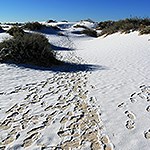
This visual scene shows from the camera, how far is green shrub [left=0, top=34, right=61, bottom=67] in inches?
506

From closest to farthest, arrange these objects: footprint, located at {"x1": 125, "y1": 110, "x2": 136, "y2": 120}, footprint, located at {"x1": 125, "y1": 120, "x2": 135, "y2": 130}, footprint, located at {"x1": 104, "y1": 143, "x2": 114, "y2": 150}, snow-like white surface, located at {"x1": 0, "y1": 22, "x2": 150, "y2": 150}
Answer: footprint, located at {"x1": 104, "y1": 143, "x2": 114, "y2": 150} → snow-like white surface, located at {"x1": 0, "y1": 22, "x2": 150, "y2": 150} → footprint, located at {"x1": 125, "y1": 120, "x2": 135, "y2": 130} → footprint, located at {"x1": 125, "y1": 110, "x2": 136, "y2": 120}

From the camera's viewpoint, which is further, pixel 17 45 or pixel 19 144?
pixel 17 45

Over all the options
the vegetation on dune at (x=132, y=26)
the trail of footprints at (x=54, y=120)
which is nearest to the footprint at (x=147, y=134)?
the trail of footprints at (x=54, y=120)

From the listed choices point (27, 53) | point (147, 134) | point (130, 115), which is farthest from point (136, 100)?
point (27, 53)

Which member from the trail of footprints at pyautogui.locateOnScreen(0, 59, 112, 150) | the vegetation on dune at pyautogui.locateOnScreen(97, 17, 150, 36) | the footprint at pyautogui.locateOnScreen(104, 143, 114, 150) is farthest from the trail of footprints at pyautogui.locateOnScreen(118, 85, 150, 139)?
the vegetation on dune at pyautogui.locateOnScreen(97, 17, 150, 36)

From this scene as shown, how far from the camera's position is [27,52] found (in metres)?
13.2

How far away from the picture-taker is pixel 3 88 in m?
8.62

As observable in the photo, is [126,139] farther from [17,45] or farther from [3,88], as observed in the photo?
[17,45]

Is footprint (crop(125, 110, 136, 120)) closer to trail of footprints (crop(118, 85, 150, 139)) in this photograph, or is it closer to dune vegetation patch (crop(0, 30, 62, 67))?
trail of footprints (crop(118, 85, 150, 139))

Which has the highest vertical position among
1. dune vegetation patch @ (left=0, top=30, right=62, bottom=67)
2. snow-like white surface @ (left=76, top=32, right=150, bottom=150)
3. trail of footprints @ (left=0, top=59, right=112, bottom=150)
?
dune vegetation patch @ (left=0, top=30, right=62, bottom=67)

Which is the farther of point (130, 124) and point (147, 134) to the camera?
point (130, 124)

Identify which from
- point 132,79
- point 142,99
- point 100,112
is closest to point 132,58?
point 132,79

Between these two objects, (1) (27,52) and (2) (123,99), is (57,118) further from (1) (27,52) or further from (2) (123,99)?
(1) (27,52)

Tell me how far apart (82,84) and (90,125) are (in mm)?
3752
